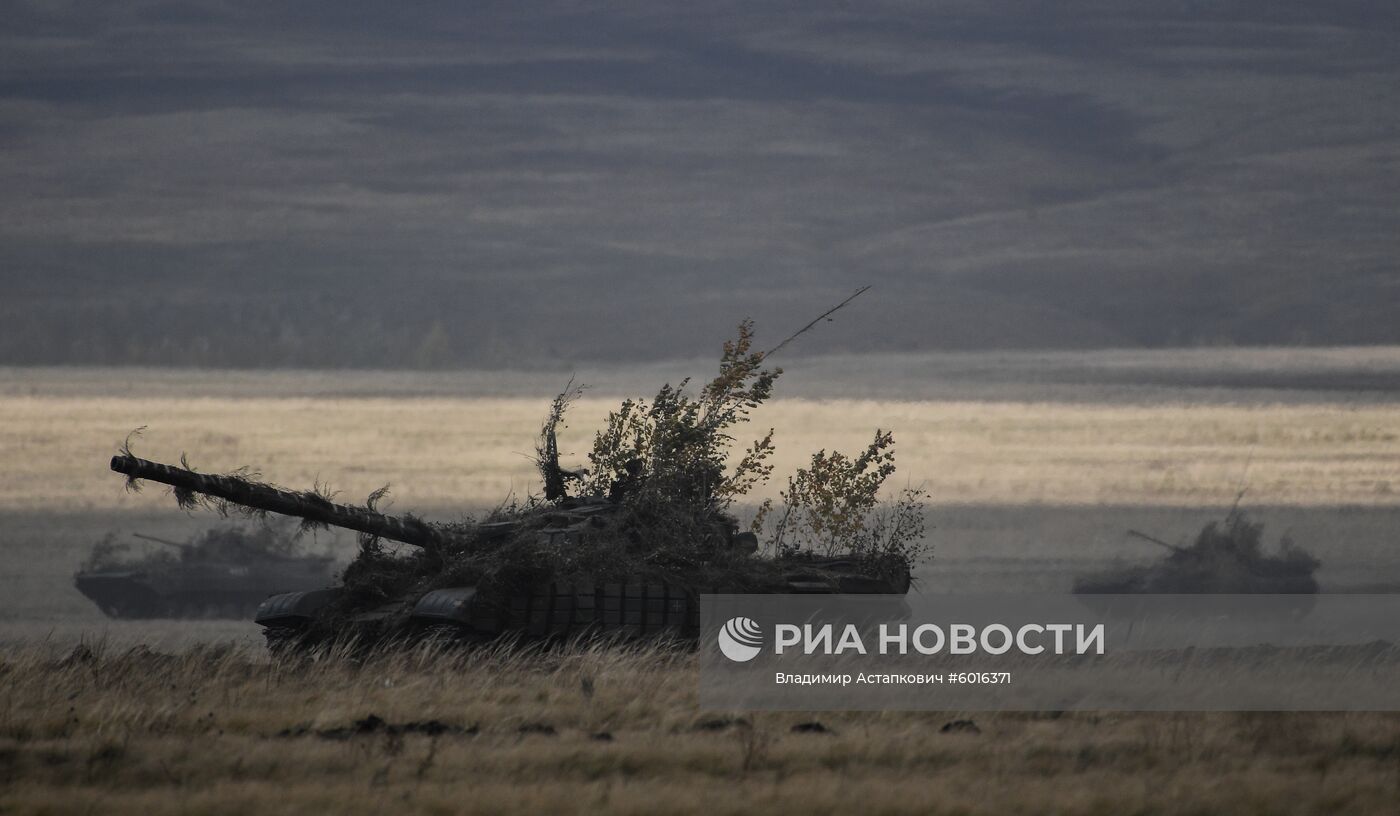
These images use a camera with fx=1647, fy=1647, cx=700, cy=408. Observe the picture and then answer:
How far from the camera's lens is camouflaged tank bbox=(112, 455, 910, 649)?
23203 millimetres

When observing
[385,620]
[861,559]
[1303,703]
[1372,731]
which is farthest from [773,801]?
[861,559]

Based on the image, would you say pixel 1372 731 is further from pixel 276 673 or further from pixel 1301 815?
pixel 276 673

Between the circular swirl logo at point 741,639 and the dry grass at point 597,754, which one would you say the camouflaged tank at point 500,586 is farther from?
the dry grass at point 597,754

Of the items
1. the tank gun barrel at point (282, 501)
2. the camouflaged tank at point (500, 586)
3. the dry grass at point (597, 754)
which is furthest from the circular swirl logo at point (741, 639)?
the tank gun barrel at point (282, 501)

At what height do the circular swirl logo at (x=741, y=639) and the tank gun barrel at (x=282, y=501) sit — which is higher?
the tank gun barrel at (x=282, y=501)

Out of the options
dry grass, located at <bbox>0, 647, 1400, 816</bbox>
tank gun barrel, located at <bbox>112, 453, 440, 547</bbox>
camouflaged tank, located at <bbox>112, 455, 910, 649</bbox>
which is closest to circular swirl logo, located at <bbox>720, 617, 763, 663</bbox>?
camouflaged tank, located at <bbox>112, 455, 910, 649</bbox>

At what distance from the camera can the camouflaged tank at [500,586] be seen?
2320 cm

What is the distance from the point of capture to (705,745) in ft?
51.0

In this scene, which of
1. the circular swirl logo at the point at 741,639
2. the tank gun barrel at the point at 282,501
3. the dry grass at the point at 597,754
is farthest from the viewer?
the circular swirl logo at the point at 741,639

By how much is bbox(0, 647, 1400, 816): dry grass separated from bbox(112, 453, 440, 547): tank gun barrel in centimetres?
269

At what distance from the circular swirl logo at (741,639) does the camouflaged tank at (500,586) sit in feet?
2.44

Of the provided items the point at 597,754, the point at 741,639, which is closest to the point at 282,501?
the point at 741,639

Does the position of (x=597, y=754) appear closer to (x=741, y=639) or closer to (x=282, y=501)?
(x=741, y=639)

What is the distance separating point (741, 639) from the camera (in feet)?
77.6
